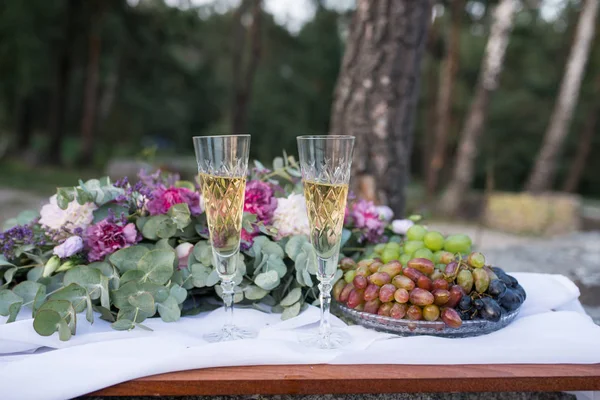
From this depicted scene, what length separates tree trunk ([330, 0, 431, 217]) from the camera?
2.85 meters

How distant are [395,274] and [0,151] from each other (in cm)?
1990

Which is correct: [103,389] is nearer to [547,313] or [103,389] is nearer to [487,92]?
[547,313]

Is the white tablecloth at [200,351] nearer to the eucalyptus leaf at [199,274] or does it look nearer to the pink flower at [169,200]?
the eucalyptus leaf at [199,274]

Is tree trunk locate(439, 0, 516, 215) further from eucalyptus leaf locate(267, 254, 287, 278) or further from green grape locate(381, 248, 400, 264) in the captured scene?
eucalyptus leaf locate(267, 254, 287, 278)

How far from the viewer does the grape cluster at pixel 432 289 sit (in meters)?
1.47

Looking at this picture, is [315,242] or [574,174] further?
[574,174]

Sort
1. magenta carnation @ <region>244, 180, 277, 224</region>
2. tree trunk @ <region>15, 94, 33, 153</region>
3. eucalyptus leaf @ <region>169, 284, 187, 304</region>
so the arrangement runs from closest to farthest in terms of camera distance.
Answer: eucalyptus leaf @ <region>169, 284, 187, 304</region>, magenta carnation @ <region>244, 180, 277, 224</region>, tree trunk @ <region>15, 94, 33, 153</region>

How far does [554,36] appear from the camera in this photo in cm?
2103

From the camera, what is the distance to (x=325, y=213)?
138 cm

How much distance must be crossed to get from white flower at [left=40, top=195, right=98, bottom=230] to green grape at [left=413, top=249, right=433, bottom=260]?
1.02 m

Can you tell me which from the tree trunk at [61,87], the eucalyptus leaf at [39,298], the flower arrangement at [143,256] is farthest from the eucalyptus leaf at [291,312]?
the tree trunk at [61,87]

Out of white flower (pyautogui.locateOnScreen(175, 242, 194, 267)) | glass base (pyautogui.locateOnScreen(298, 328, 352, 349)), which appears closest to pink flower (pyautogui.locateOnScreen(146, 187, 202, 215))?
white flower (pyautogui.locateOnScreen(175, 242, 194, 267))

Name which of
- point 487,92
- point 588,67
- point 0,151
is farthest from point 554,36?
point 0,151

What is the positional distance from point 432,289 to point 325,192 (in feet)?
1.37
